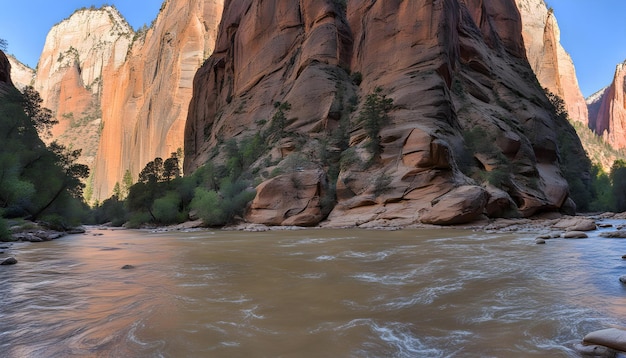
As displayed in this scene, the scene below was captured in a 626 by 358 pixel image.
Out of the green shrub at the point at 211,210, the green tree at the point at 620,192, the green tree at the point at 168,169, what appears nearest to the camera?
the green shrub at the point at 211,210

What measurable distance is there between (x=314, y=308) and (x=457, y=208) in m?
16.9

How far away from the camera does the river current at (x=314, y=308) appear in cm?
308

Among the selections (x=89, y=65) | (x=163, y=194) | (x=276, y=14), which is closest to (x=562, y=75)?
(x=276, y=14)

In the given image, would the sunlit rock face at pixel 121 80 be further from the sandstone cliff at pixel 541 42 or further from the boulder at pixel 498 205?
the sandstone cliff at pixel 541 42

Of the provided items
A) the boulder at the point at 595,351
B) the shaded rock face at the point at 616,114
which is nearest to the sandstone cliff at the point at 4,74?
the boulder at the point at 595,351

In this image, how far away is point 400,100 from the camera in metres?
28.8

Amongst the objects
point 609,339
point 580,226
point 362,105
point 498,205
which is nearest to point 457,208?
point 498,205

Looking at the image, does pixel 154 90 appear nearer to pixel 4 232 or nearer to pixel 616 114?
pixel 4 232

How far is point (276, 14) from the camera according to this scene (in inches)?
1747

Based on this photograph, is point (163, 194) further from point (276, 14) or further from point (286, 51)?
point (276, 14)

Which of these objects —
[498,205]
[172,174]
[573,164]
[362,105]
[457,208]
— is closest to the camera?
[457,208]

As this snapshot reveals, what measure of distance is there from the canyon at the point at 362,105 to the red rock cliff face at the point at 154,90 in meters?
0.41

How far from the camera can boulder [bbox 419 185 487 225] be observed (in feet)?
63.2

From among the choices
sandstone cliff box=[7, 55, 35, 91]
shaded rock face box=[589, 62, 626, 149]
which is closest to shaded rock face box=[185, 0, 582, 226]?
shaded rock face box=[589, 62, 626, 149]
